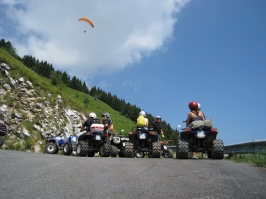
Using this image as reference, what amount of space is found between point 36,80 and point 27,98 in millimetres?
3821

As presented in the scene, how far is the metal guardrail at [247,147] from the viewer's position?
8875 mm

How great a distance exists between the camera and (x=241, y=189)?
396 centimetres

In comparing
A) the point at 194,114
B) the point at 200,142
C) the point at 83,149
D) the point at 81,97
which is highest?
the point at 81,97

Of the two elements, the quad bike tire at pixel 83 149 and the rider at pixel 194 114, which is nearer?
the rider at pixel 194 114

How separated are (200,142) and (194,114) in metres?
1.09

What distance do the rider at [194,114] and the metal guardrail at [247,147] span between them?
158cm

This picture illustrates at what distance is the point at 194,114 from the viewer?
36.6ft

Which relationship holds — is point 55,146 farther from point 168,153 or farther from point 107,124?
point 168,153

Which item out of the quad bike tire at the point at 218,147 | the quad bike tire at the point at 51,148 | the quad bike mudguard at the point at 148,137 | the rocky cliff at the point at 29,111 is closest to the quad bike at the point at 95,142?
the quad bike mudguard at the point at 148,137

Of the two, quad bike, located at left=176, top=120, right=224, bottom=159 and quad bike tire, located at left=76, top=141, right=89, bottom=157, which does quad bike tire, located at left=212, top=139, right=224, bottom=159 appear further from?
quad bike tire, located at left=76, top=141, right=89, bottom=157

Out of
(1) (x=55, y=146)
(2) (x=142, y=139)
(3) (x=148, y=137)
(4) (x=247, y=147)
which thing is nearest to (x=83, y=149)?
(2) (x=142, y=139)

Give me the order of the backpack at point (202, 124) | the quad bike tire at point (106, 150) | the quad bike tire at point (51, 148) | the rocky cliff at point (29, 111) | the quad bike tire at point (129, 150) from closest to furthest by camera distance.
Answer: the backpack at point (202, 124), the quad bike tire at point (129, 150), the quad bike tire at point (106, 150), the quad bike tire at point (51, 148), the rocky cliff at point (29, 111)

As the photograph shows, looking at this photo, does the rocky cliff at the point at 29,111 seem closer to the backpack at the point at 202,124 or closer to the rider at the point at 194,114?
the rider at the point at 194,114

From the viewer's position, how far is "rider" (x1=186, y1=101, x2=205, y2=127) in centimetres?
1099
